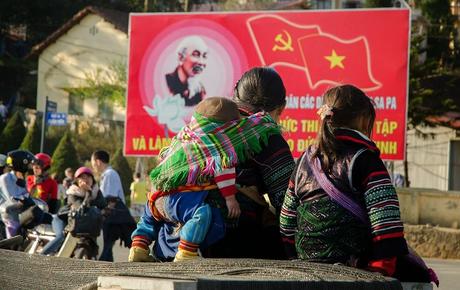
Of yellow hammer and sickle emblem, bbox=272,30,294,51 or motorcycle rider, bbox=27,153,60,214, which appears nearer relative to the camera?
motorcycle rider, bbox=27,153,60,214

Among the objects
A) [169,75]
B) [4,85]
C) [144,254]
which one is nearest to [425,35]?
[169,75]

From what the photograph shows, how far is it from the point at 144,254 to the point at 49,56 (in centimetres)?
5315

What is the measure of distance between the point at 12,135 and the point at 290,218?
38.9m

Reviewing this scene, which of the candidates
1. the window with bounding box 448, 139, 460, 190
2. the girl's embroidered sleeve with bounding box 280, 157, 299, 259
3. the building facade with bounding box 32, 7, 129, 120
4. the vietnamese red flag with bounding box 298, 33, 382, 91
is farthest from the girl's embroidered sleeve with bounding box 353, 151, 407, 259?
the building facade with bounding box 32, 7, 129, 120

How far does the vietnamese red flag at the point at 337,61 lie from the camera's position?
996 inches

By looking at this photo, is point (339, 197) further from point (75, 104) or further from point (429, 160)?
point (75, 104)

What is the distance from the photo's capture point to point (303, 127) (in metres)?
25.6

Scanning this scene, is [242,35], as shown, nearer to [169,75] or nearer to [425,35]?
[169,75]

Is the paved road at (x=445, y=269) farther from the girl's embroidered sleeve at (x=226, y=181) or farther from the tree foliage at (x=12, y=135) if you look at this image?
the tree foliage at (x=12, y=135)

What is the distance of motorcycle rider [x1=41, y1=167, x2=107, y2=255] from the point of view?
1308 centimetres

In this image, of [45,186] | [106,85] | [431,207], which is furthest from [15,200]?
[106,85]

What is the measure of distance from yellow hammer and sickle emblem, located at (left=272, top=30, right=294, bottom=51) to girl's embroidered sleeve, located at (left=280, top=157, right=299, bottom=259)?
21202 mm

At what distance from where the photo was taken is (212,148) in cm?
513

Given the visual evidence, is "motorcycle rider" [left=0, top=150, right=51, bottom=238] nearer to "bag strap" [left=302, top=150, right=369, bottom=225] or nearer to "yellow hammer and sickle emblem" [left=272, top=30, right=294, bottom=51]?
"bag strap" [left=302, top=150, right=369, bottom=225]
